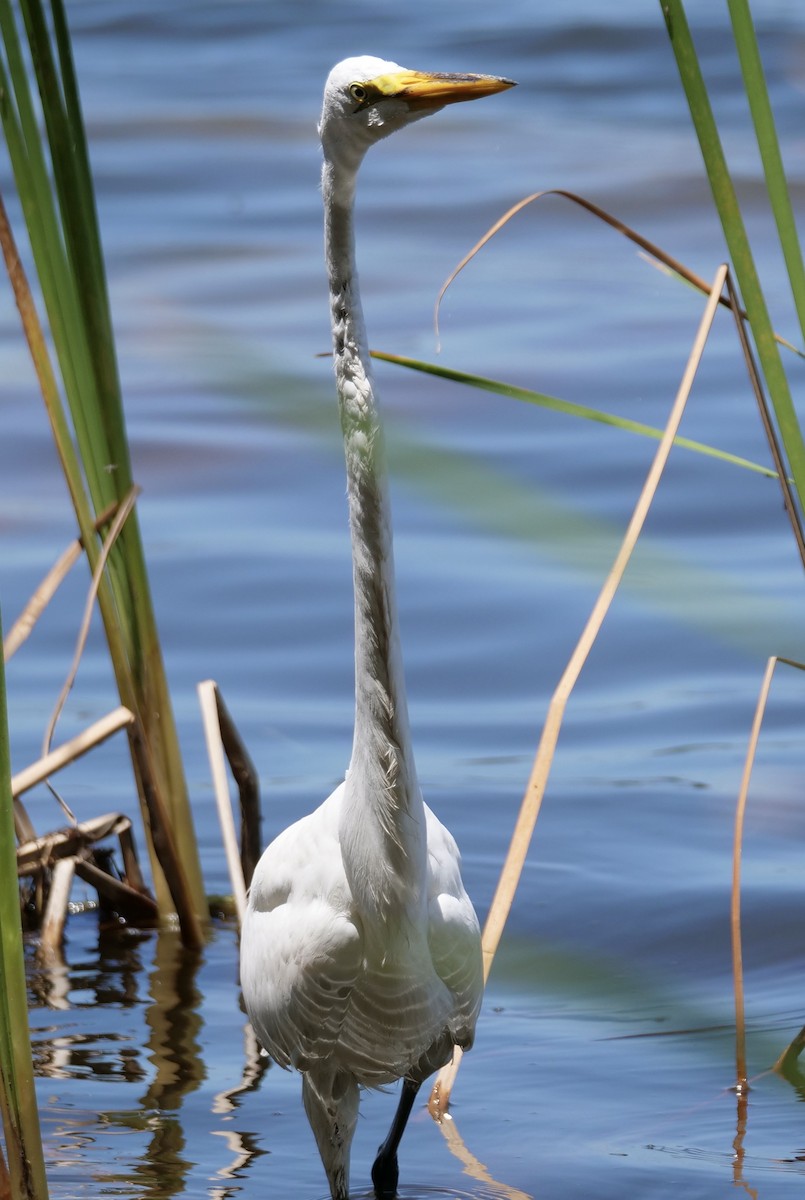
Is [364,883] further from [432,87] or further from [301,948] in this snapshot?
[432,87]

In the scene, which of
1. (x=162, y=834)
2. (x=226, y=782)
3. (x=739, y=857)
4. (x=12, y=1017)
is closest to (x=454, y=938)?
(x=739, y=857)

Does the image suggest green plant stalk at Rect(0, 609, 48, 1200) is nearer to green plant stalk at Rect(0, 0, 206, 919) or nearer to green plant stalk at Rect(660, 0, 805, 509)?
green plant stalk at Rect(660, 0, 805, 509)

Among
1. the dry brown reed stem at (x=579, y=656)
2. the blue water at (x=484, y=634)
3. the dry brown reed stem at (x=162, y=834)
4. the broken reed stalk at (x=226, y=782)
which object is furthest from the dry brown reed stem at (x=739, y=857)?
the dry brown reed stem at (x=162, y=834)

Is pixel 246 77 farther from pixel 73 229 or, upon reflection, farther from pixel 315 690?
pixel 73 229

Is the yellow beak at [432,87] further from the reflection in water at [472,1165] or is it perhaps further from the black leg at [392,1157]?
the reflection in water at [472,1165]

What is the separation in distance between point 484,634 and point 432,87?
391cm

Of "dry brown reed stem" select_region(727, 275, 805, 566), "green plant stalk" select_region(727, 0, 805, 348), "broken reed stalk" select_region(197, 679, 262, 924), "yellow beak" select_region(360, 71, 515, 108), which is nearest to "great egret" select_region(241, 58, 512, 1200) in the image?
"yellow beak" select_region(360, 71, 515, 108)

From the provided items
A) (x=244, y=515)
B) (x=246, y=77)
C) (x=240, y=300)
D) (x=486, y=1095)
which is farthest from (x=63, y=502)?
(x=246, y=77)

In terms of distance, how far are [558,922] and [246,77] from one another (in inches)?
507

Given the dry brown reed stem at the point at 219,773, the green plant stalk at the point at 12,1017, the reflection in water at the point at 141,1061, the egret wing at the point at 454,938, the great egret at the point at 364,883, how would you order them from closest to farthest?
the green plant stalk at the point at 12,1017 → the great egret at the point at 364,883 → the egret wing at the point at 454,938 → the reflection in water at the point at 141,1061 → the dry brown reed stem at the point at 219,773

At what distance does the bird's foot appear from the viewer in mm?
2924

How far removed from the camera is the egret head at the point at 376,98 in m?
1.98

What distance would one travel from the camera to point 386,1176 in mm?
2926

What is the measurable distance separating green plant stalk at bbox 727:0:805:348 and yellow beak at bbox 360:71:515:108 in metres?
0.29
